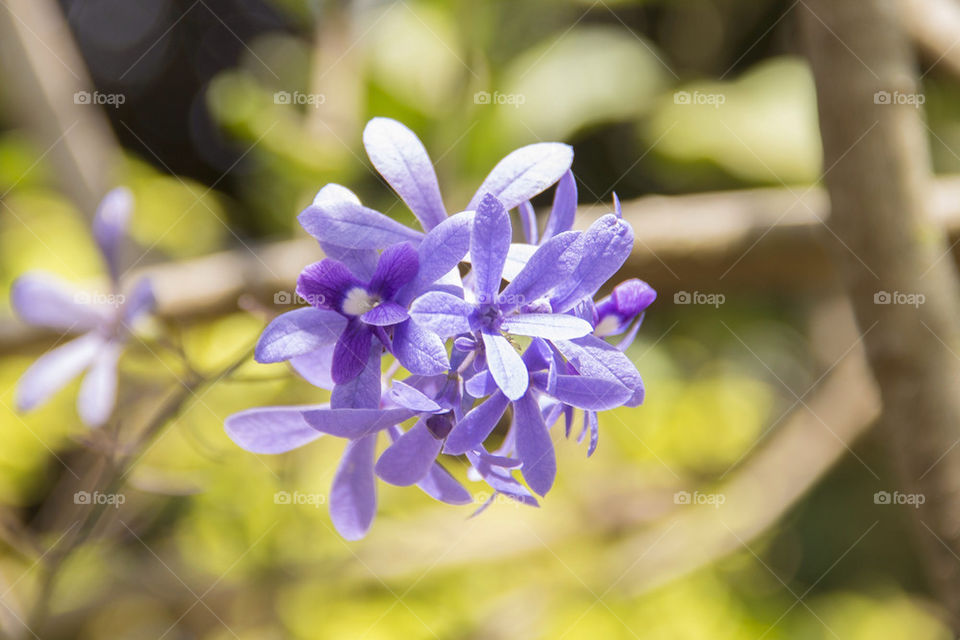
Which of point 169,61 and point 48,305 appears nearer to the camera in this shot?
point 48,305

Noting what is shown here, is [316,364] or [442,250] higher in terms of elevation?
[442,250]

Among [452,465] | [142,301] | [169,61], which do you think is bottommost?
[452,465]

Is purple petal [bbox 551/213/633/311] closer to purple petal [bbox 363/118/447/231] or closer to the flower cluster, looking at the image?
the flower cluster

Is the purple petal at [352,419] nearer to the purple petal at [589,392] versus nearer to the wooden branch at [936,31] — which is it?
the purple petal at [589,392]

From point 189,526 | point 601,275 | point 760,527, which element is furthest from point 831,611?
point 601,275

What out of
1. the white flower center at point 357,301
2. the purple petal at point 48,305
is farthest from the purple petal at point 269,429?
the purple petal at point 48,305

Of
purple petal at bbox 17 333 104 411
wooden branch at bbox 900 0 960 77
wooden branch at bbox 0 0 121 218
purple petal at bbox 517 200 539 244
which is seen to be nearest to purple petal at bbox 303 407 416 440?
purple petal at bbox 517 200 539 244

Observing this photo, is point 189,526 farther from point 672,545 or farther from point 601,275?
point 601,275

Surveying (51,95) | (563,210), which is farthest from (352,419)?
(51,95)

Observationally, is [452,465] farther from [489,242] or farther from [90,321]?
[489,242]
